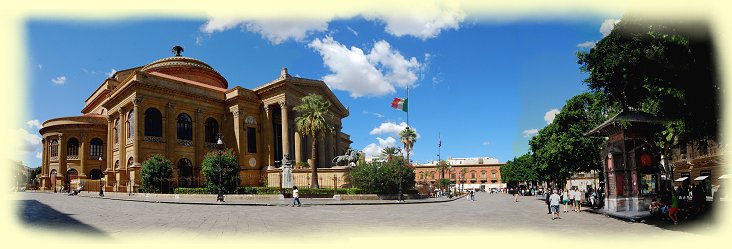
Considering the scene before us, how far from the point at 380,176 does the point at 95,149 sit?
33961 mm

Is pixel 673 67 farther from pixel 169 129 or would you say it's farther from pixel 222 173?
pixel 169 129

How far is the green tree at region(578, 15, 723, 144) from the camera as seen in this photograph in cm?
1235

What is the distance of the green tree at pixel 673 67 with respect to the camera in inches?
486

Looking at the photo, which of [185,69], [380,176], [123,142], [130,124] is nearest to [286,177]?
[380,176]

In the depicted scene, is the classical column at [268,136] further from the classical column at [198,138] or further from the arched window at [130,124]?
the arched window at [130,124]

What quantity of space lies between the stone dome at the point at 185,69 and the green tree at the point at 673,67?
45937 mm

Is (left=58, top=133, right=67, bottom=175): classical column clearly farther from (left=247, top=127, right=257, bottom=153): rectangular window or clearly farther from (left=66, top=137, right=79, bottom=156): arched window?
(left=247, top=127, right=257, bottom=153): rectangular window

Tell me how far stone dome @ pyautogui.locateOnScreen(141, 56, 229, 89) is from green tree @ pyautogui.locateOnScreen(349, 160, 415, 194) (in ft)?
87.6

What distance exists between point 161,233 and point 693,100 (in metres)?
15.3

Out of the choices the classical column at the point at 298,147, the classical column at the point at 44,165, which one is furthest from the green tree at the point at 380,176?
the classical column at the point at 44,165

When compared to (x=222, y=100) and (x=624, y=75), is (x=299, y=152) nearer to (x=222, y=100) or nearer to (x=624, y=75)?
(x=222, y=100)

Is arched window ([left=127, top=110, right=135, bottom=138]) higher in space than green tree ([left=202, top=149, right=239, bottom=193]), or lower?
higher

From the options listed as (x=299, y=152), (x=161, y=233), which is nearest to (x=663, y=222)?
(x=161, y=233)

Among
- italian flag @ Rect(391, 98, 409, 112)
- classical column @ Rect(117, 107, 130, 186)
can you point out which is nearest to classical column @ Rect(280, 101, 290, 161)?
italian flag @ Rect(391, 98, 409, 112)
